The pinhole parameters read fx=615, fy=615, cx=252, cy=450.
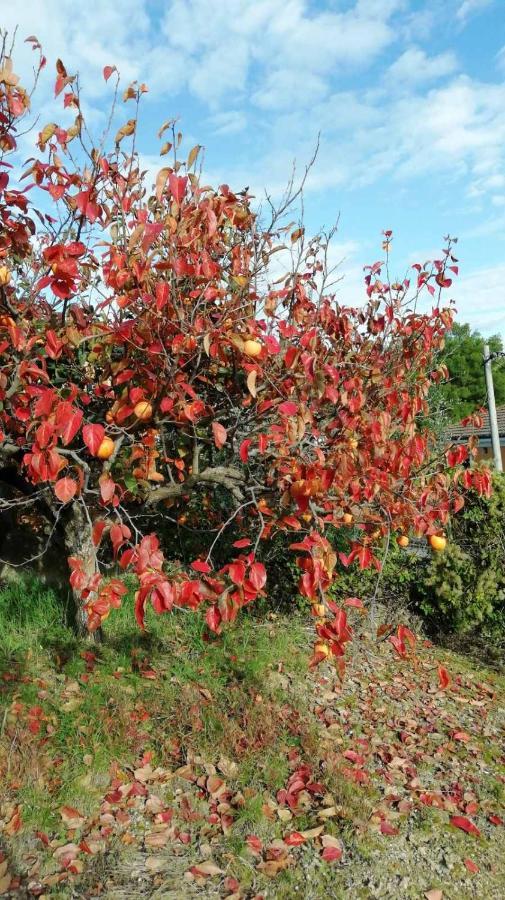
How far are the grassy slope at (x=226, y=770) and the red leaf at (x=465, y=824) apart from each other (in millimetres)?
24

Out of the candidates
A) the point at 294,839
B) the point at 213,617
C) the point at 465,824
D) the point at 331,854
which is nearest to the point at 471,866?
the point at 465,824

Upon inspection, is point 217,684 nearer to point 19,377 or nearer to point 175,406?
point 175,406

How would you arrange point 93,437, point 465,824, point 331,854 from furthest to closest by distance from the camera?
point 465,824, point 331,854, point 93,437

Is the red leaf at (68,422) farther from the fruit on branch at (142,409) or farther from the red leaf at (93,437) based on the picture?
the fruit on branch at (142,409)

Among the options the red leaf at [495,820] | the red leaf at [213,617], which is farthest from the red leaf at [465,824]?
the red leaf at [213,617]

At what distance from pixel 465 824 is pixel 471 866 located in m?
0.28

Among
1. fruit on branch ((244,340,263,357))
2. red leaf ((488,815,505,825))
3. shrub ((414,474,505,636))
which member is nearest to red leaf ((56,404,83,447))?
fruit on branch ((244,340,263,357))

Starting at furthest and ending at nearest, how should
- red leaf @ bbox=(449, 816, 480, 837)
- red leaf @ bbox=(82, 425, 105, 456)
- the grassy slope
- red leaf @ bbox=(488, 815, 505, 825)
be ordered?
red leaf @ bbox=(488, 815, 505, 825), red leaf @ bbox=(449, 816, 480, 837), the grassy slope, red leaf @ bbox=(82, 425, 105, 456)

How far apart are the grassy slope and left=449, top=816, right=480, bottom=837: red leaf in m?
0.02

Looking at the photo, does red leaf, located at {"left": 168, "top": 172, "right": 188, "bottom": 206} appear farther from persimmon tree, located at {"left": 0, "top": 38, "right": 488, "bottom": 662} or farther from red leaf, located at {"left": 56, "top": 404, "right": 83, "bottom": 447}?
red leaf, located at {"left": 56, "top": 404, "right": 83, "bottom": 447}

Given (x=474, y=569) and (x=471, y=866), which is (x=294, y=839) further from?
(x=474, y=569)

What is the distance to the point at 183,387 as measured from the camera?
120 inches

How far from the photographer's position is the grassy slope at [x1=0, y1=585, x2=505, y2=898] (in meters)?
2.70

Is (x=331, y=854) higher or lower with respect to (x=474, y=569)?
lower
